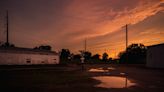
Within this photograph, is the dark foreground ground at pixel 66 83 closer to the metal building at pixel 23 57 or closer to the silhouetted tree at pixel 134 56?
the metal building at pixel 23 57

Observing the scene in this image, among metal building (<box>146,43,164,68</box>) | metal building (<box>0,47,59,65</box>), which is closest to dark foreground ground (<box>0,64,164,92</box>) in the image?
metal building (<box>146,43,164,68</box>)

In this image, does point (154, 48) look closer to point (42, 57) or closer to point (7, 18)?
point (42, 57)

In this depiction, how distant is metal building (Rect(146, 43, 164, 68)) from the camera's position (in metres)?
36.0

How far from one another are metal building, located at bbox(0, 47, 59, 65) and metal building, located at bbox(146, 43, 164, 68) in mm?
31834

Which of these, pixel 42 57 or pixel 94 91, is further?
pixel 42 57

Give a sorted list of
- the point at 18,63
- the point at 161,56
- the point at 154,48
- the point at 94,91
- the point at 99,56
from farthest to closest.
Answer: the point at 99,56, the point at 18,63, the point at 154,48, the point at 161,56, the point at 94,91

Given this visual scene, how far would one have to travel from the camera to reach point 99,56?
6407 inches

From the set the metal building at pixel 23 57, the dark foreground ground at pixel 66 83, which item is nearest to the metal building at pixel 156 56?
the dark foreground ground at pixel 66 83

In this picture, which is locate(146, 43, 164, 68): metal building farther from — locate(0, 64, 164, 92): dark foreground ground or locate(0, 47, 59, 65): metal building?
locate(0, 47, 59, 65): metal building

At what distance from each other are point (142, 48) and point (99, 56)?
66.4m

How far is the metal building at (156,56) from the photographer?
3597 centimetres

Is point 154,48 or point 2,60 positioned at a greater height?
point 154,48

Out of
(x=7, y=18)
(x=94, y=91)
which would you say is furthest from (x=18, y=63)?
(x=94, y=91)

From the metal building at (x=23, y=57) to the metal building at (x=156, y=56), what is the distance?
31.8 meters
